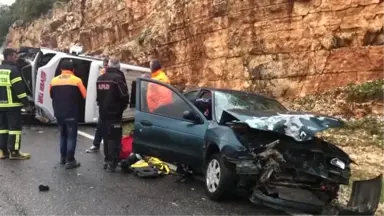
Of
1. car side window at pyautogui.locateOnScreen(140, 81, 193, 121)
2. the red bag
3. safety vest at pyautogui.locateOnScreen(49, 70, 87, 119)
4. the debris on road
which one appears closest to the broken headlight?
car side window at pyautogui.locateOnScreen(140, 81, 193, 121)

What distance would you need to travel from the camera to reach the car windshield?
272 inches

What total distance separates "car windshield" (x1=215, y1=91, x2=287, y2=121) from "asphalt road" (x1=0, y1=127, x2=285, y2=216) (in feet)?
3.94

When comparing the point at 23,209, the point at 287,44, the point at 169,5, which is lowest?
the point at 23,209

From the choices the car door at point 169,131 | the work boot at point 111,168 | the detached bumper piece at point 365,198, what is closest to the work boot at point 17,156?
the work boot at point 111,168

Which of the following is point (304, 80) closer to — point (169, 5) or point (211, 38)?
point (211, 38)

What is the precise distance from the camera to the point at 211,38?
16.7 metres

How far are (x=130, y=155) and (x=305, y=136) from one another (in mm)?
3466

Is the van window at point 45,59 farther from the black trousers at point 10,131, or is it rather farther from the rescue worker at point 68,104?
the rescue worker at point 68,104

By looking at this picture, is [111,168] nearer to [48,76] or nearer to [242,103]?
[242,103]

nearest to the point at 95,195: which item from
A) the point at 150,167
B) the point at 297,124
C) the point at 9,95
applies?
the point at 150,167

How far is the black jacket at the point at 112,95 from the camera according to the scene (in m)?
7.59

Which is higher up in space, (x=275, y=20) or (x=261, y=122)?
(x=275, y=20)

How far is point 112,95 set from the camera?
299 inches

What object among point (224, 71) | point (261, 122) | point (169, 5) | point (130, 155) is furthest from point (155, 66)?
point (169, 5)
